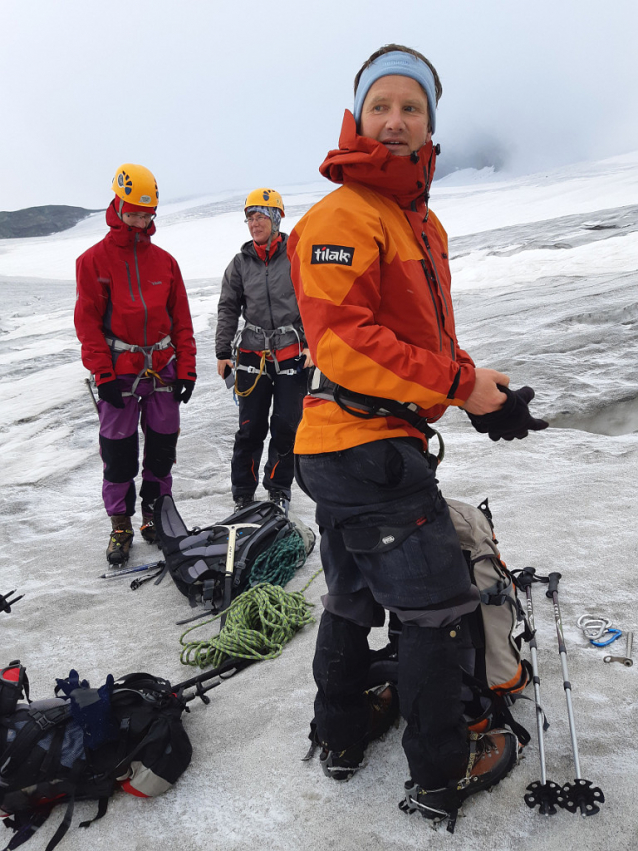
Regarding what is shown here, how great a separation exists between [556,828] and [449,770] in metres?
0.35

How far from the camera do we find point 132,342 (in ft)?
13.7

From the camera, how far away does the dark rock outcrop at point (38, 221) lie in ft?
151

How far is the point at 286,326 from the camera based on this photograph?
4691mm

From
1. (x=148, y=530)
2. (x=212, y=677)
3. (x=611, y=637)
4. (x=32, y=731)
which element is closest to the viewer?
(x=32, y=731)

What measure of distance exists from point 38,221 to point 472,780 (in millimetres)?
52784

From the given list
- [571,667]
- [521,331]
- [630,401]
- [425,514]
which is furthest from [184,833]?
[521,331]

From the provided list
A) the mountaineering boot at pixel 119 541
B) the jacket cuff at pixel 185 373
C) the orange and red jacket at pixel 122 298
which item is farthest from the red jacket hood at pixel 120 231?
the mountaineering boot at pixel 119 541

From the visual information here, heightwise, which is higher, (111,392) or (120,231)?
(120,231)

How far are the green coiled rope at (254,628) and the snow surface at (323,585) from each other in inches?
2.9

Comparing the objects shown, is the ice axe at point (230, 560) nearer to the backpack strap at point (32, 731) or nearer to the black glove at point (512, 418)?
the backpack strap at point (32, 731)

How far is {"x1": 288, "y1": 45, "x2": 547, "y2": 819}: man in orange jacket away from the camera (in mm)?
1685

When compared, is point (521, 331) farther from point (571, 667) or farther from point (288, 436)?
point (571, 667)

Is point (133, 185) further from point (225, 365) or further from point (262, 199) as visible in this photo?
point (225, 365)

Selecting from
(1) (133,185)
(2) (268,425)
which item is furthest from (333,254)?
(2) (268,425)
